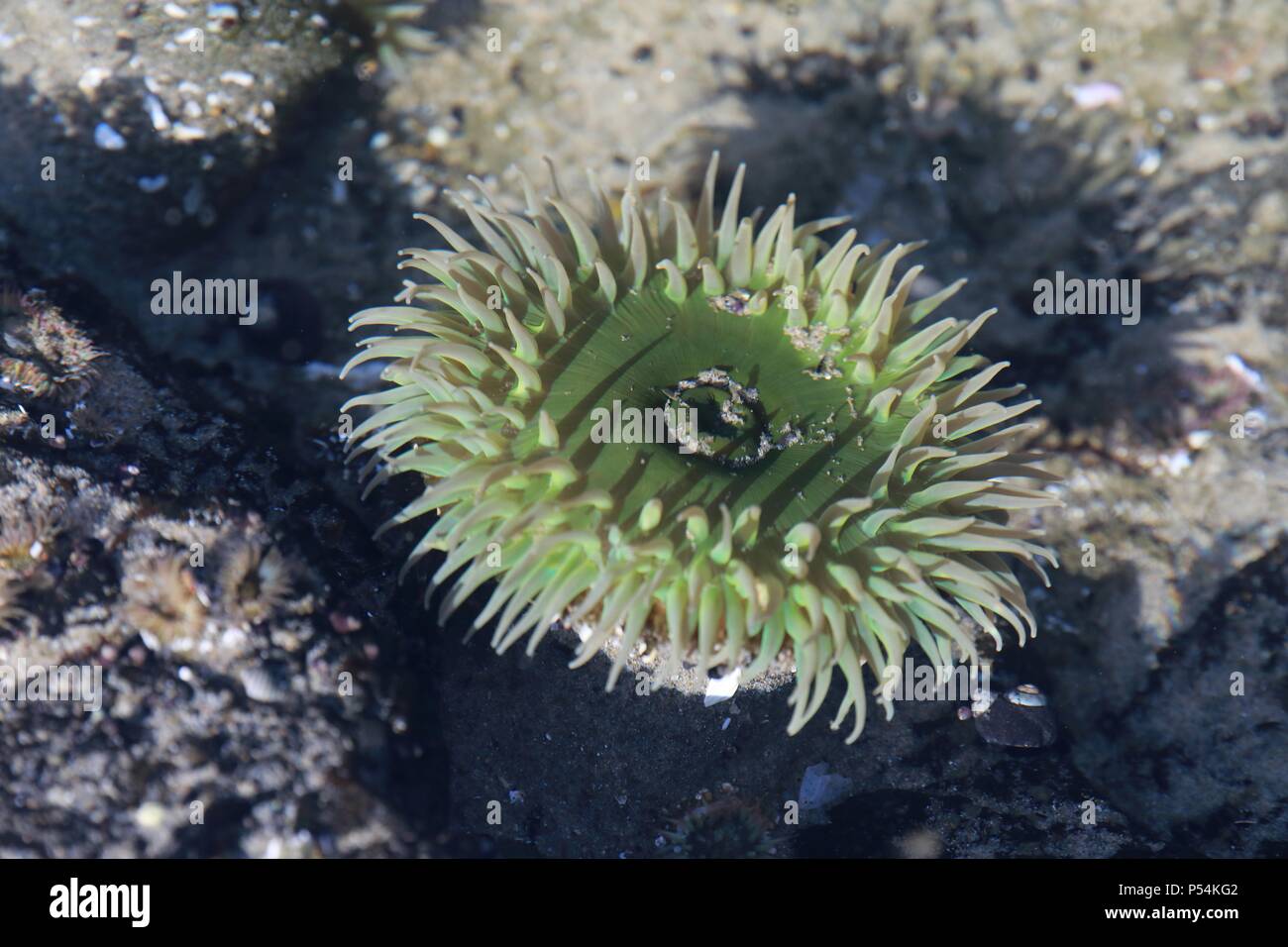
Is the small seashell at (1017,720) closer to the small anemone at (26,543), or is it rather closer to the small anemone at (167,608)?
the small anemone at (167,608)

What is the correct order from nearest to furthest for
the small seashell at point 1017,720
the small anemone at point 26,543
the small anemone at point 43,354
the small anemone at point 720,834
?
1. the small anemone at point 26,543
2. the small anemone at point 43,354
3. the small anemone at point 720,834
4. the small seashell at point 1017,720

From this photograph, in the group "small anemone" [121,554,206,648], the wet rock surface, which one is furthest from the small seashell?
"small anemone" [121,554,206,648]

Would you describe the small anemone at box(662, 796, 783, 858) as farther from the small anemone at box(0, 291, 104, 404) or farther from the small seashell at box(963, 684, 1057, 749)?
the small anemone at box(0, 291, 104, 404)

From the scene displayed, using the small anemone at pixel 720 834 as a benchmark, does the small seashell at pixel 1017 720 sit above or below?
above

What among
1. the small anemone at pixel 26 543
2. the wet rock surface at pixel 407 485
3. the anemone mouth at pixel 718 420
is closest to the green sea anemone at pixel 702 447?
Result: the anemone mouth at pixel 718 420

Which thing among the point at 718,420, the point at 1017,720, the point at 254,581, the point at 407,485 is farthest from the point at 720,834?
the point at 254,581

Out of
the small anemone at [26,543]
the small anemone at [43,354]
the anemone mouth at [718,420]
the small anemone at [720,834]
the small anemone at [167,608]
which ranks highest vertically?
the small anemone at [43,354]

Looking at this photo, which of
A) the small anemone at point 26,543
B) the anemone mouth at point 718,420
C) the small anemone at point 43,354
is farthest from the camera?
the small anemone at point 43,354
